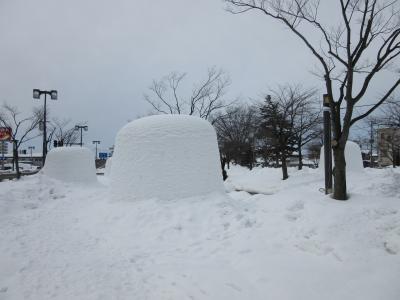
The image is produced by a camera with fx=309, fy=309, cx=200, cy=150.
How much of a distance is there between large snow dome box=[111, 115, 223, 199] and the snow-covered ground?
0.53 meters

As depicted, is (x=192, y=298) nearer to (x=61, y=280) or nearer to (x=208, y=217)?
(x=61, y=280)

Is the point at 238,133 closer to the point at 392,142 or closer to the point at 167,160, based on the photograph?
the point at 392,142

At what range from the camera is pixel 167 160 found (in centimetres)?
868

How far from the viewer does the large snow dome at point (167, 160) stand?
338 inches

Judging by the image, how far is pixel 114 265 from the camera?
4906 millimetres

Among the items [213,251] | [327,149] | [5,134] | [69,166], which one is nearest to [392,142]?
[327,149]

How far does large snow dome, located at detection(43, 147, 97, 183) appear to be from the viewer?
52.5 ft

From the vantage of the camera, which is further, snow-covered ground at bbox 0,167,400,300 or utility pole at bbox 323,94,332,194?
utility pole at bbox 323,94,332,194

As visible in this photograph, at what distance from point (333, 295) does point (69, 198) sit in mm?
10369

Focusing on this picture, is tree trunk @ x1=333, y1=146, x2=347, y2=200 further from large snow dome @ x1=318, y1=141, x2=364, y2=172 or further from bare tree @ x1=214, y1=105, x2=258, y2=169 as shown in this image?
bare tree @ x1=214, y1=105, x2=258, y2=169

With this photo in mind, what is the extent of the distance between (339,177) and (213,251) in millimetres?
3186

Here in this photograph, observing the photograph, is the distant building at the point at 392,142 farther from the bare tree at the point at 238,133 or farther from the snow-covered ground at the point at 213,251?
the snow-covered ground at the point at 213,251

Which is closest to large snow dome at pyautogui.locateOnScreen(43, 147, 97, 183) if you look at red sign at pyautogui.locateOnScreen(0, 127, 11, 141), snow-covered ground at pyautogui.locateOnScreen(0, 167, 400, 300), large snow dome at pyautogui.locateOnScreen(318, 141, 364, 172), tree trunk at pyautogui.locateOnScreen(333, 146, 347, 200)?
snow-covered ground at pyautogui.locateOnScreen(0, 167, 400, 300)

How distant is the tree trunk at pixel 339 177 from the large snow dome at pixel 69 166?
13.3 m
